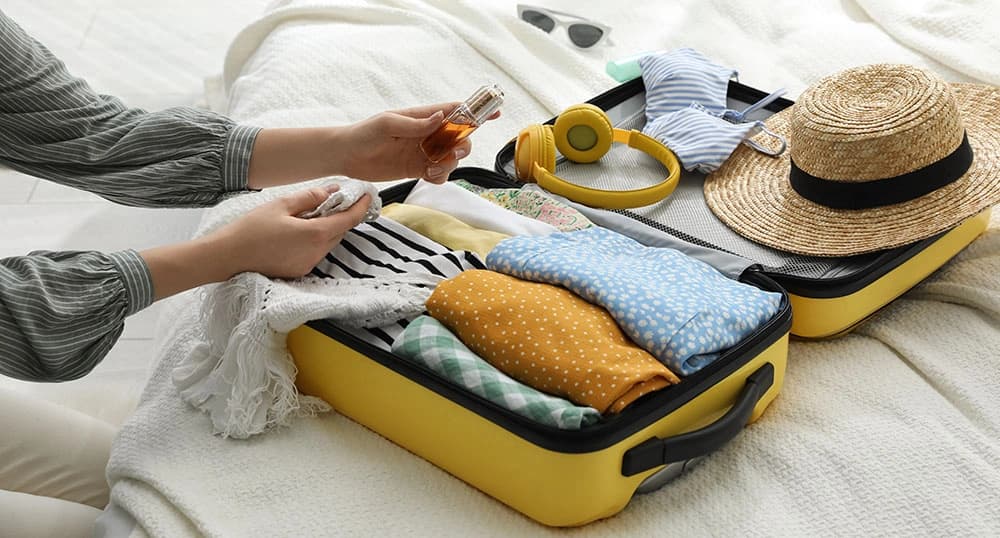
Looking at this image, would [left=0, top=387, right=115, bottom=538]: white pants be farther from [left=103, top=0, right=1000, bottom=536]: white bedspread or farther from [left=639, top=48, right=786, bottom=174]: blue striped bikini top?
[left=639, top=48, right=786, bottom=174]: blue striped bikini top

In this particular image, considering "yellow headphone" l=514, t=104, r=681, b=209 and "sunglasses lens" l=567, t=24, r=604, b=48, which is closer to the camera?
"yellow headphone" l=514, t=104, r=681, b=209

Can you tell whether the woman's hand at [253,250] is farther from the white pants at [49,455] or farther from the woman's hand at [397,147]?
the white pants at [49,455]

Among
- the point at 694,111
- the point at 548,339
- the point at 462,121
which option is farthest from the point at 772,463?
the point at 694,111

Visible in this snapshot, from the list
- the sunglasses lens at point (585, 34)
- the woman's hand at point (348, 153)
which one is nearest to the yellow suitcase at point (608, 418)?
the woman's hand at point (348, 153)

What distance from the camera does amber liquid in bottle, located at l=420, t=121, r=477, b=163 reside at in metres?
1.08

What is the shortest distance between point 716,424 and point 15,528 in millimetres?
640

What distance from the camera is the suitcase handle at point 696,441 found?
2.75 ft

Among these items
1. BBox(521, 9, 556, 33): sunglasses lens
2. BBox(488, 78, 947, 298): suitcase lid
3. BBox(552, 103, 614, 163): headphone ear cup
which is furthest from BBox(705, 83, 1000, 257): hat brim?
BBox(521, 9, 556, 33): sunglasses lens

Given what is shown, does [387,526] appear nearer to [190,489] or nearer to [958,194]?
[190,489]

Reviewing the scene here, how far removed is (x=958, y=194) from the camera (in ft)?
3.59

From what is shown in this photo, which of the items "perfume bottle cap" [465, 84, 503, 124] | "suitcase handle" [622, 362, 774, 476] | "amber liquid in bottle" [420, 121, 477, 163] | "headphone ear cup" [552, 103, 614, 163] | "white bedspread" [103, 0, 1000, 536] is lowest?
"white bedspread" [103, 0, 1000, 536]

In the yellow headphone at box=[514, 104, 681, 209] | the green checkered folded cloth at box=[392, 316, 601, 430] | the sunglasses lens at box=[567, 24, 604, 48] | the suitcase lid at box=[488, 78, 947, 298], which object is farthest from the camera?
the sunglasses lens at box=[567, 24, 604, 48]

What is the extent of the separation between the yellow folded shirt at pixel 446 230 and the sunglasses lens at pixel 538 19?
70cm

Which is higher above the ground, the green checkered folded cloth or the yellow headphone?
the green checkered folded cloth
